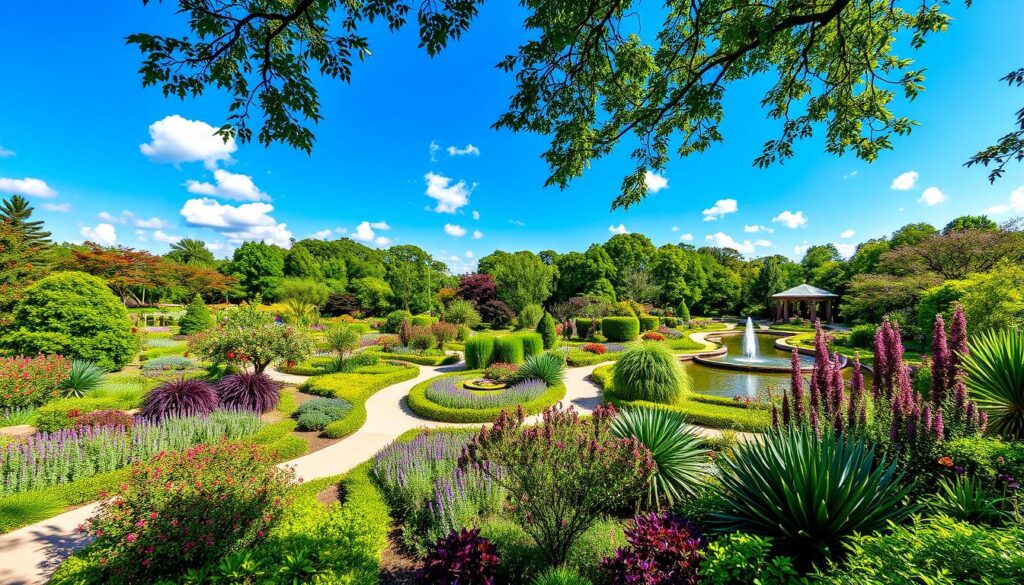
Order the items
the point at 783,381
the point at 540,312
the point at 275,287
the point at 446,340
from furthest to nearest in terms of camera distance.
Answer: the point at 275,287
the point at 540,312
the point at 446,340
the point at 783,381

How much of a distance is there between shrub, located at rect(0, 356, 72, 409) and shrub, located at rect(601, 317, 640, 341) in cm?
2285

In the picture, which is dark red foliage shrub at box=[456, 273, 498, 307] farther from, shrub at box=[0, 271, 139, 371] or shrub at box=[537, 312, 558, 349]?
shrub at box=[0, 271, 139, 371]

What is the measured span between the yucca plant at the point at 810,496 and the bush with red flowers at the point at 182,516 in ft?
14.8

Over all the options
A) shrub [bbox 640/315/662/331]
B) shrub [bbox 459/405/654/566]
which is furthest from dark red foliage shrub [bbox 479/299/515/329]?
shrub [bbox 459/405/654/566]

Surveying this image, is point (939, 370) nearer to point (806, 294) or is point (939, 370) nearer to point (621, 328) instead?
point (621, 328)

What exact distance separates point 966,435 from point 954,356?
2.95 ft

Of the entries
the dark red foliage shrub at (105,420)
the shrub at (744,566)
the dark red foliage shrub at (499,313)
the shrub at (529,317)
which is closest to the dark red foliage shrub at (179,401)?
the dark red foliage shrub at (105,420)

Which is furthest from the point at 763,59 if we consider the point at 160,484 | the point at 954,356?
the point at 160,484

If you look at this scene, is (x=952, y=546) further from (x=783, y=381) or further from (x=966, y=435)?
(x=783, y=381)

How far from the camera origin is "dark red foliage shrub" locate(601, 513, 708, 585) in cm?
252

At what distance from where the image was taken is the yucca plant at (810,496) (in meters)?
2.66

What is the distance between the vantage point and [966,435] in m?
3.62

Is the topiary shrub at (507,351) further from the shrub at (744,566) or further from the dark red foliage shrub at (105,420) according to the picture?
the shrub at (744,566)

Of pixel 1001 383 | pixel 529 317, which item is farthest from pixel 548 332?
pixel 1001 383
